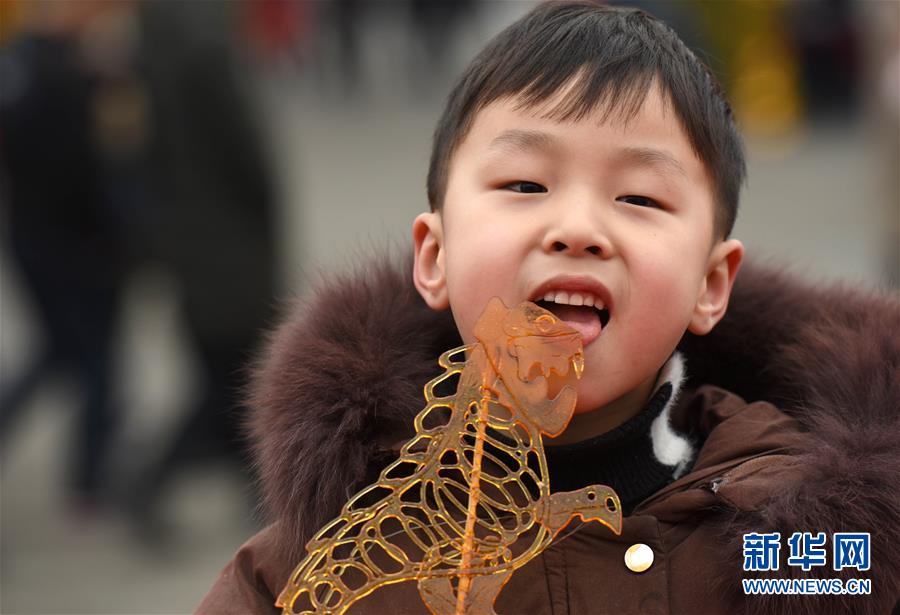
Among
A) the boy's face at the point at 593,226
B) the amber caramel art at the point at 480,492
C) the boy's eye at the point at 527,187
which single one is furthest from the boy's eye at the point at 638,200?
the amber caramel art at the point at 480,492

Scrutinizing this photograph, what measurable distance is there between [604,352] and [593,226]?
0.16 meters

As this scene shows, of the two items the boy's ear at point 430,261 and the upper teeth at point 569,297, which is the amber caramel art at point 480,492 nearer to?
the upper teeth at point 569,297

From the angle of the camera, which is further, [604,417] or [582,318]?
[604,417]

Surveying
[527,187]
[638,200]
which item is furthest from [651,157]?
[527,187]

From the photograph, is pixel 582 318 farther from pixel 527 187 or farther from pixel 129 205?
pixel 129 205

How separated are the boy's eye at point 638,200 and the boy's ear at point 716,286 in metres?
0.17

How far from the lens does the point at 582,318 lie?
1813mm

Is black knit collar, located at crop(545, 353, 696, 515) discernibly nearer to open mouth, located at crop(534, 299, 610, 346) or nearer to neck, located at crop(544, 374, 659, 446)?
neck, located at crop(544, 374, 659, 446)

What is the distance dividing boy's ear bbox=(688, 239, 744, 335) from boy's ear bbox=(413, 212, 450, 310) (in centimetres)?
36

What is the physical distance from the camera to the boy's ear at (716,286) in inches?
79.4

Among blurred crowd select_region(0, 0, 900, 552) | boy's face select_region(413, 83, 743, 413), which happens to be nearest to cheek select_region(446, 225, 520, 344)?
boy's face select_region(413, 83, 743, 413)

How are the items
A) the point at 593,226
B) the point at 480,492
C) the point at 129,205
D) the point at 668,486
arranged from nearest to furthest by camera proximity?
the point at 480,492 → the point at 593,226 → the point at 668,486 → the point at 129,205

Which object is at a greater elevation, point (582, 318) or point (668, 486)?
point (582, 318)

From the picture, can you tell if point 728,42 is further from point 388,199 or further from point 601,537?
point 601,537
